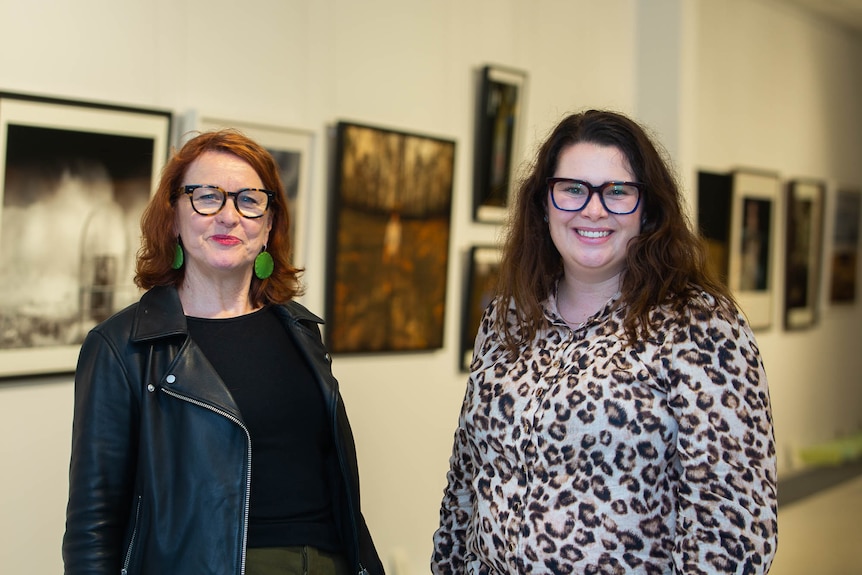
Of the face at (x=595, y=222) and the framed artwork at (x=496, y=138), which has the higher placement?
the framed artwork at (x=496, y=138)

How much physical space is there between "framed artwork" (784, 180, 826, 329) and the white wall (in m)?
0.15

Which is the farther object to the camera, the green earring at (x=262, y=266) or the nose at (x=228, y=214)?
the green earring at (x=262, y=266)

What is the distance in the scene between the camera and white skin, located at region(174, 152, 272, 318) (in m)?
2.08

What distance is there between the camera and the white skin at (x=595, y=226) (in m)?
1.96

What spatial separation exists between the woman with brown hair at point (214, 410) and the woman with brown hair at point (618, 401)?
384 millimetres

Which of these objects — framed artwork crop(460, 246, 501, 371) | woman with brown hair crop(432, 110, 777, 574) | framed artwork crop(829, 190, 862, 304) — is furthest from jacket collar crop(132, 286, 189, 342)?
framed artwork crop(829, 190, 862, 304)

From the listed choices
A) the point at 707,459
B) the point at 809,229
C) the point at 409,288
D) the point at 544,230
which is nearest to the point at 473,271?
the point at 409,288

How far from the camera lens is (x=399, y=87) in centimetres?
366

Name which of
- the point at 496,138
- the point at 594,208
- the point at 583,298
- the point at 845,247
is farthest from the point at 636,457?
the point at 845,247

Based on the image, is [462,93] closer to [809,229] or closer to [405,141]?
[405,141]

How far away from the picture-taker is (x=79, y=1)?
2.71 meters

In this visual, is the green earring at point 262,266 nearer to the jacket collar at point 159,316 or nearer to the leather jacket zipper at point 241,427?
the jacket collar at point 159,316

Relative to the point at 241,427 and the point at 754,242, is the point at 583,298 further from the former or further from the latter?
the point at 754,242

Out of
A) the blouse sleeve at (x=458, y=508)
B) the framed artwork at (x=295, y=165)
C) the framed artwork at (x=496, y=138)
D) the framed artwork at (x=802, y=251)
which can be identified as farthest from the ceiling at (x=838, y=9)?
the blouse sleeve at (x=458, y=508)
